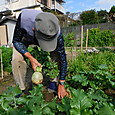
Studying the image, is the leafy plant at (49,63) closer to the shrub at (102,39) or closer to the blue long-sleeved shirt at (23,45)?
the blue long-sleeved shirt at (23,45)

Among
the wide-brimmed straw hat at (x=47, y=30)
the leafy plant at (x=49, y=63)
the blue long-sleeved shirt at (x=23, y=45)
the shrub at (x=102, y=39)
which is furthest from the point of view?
the shrub at (x=102, y=39)

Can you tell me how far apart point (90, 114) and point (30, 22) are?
1390mm

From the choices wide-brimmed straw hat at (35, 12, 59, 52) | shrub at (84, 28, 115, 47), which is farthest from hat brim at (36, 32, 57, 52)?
shrub at (84, 28, 115, 47)

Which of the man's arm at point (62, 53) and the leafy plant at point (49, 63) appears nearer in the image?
the man's arm at point (62, 53)

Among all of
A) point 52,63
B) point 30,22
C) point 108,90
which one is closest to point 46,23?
point 30,22

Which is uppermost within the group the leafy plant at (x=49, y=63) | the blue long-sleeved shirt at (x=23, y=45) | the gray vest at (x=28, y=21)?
the gray vest at (x=28, y=21)

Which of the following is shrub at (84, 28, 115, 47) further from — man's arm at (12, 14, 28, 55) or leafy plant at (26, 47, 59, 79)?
man's arm at (12, 14, 28, 55)

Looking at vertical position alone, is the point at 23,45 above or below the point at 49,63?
above

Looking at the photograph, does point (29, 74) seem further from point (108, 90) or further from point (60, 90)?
point (108, 90)

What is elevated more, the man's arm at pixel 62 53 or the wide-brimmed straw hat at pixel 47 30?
the wide-brimmed straw hat at pixel 47 30

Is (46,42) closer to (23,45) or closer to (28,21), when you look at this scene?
(28,21)

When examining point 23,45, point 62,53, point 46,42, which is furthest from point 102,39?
point 46,42

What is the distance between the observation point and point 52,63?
2.38 metres

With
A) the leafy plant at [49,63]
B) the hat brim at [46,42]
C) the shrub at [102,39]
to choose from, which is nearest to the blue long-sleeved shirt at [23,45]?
the hat brim at [46,42]
